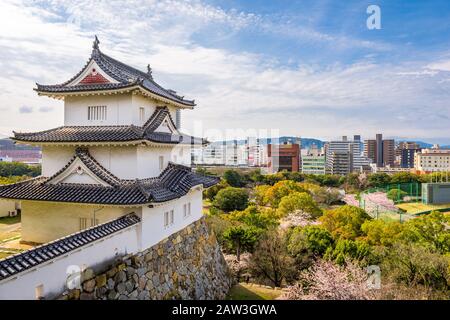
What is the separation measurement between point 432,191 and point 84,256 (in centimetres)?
5456

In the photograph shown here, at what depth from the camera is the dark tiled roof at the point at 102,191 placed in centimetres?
1003

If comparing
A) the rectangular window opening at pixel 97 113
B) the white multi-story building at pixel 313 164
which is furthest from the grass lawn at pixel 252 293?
the white multi-story building at pixel 313 164

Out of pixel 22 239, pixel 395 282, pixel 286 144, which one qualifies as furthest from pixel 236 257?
pixel 286 144

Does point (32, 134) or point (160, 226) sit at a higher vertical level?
point (32, 134)

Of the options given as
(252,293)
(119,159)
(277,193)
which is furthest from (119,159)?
(277,193)

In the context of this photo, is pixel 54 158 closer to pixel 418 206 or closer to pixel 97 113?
pixel 97 113

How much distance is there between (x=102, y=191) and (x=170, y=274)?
4.00 meters

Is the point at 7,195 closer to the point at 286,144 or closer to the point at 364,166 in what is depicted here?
the point at 286,144

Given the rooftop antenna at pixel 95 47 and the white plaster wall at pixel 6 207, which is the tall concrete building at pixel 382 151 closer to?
the rooftop antenna at pixel 95 47

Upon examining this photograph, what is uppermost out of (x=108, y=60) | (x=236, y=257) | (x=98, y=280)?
(x=108, y=60)

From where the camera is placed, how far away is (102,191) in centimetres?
1064

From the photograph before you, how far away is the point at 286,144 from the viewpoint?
82.9 meters

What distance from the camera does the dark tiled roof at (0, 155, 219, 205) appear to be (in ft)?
32.9

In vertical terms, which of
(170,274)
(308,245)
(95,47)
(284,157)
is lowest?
(308,245)
